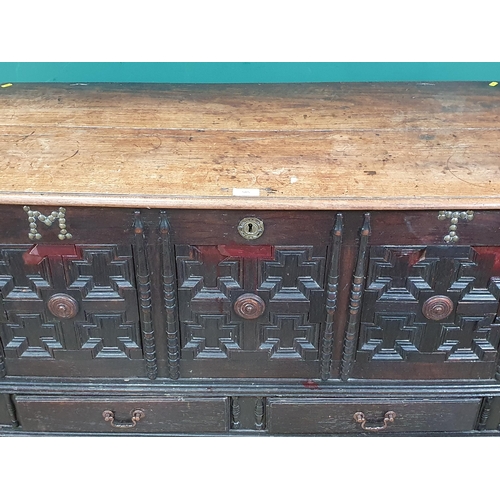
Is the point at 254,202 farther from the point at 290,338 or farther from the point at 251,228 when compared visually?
the point at 290,338

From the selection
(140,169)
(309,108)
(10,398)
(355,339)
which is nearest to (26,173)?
(140,169)

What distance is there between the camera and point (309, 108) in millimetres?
2275

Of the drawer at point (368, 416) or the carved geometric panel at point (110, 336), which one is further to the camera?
the drawer at point (368, 416)

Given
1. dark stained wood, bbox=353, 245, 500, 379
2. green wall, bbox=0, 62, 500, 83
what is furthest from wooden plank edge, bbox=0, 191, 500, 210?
green wall, bbox=0, 62, 500, 83

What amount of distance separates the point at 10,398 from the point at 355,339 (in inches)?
47.8

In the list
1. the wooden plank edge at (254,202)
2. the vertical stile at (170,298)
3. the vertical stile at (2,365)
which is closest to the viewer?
the wooden plank edge at (254,202)

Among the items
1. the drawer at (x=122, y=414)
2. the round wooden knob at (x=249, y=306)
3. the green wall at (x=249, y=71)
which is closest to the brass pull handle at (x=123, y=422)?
the drawer at (x=122, y=414)

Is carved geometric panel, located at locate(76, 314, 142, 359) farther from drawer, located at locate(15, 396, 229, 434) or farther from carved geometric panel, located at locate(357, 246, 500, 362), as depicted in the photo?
carved geometric panel, located at locate(357, 246, 500, 362)

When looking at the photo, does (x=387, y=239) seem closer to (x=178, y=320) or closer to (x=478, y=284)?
(x=478, y=284)

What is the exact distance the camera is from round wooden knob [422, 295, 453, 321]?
203 centimetres

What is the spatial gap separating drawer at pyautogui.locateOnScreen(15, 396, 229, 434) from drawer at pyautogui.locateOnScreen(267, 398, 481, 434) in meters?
0.21

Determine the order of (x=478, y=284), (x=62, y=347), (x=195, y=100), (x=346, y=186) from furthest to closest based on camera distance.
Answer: (x=195, y=100), (x=62, y=347), (x=478, y=284), (x=346, y=186)

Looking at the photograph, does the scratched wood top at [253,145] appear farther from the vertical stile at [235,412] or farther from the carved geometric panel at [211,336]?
the vertical stile at [235,412]

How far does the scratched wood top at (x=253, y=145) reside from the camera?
1.82 meters
